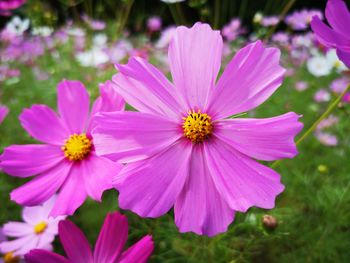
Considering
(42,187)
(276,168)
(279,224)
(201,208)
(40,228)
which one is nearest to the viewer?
(201,208)

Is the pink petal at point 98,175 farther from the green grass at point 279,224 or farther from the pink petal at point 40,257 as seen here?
the green grass at point 279,224

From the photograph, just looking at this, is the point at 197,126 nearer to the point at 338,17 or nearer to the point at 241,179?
the point at 241,179

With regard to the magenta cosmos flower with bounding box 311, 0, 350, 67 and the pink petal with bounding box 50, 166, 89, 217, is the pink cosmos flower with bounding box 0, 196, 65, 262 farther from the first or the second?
the magenta cosmos flower with bounding box 311, 0, 350, 67

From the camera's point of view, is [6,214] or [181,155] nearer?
[181,155]

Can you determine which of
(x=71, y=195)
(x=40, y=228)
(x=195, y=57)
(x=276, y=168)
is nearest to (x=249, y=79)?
(x=195, y=57)

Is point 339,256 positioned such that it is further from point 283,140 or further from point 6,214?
point 6,214

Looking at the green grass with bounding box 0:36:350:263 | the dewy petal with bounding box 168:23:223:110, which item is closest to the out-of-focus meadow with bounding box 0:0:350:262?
the green grass with bounding box 0:36:350:263

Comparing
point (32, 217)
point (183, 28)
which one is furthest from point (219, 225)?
point (32, 217)
